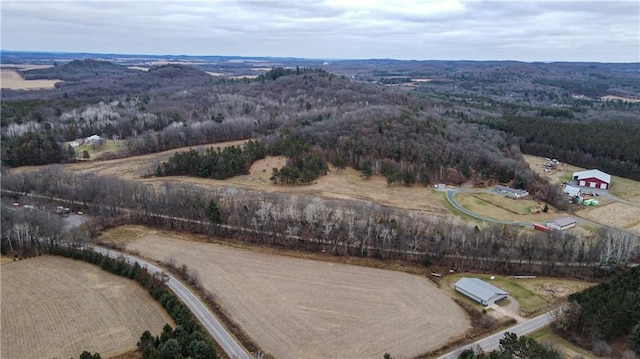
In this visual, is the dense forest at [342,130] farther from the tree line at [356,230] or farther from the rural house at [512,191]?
the tree line at [356,230]

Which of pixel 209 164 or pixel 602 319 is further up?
pixel 209 164

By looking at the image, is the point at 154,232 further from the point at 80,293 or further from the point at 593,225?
the point at 593,225

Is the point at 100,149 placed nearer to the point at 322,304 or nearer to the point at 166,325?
the point at 166,325

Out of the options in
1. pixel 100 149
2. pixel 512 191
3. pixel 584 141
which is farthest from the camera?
pixel 100 149

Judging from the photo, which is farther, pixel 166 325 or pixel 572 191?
pixel 572 191

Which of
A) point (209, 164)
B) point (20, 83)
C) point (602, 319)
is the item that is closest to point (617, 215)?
point (602, 319)

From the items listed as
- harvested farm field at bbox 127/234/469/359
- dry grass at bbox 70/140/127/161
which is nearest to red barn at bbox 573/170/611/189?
harvested farm field at bbox 127/234/469/359
